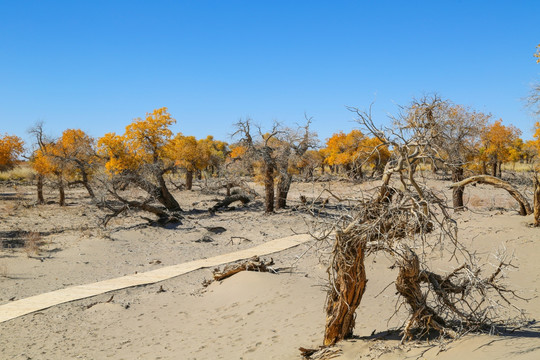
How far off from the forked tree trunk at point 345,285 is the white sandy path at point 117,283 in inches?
280

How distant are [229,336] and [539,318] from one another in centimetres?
528

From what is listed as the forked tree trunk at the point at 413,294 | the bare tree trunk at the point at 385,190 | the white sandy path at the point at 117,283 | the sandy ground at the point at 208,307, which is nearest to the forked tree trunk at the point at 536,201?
the sandy ground at the point at 208,307

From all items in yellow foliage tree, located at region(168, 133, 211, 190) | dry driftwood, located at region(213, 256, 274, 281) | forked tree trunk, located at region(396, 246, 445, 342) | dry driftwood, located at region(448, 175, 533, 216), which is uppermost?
yellow foliage tree, located at region(168, 133, 211, 190)

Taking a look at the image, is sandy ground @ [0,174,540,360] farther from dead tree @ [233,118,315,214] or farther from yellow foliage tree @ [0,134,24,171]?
yellow foliage tree @ [0,134,24,171]

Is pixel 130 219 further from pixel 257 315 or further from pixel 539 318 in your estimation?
pixel 539 318

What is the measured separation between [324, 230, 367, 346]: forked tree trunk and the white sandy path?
280 inches

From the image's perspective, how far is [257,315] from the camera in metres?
9.80

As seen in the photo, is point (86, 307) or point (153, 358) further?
point (86, 307)

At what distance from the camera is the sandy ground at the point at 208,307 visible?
709cm

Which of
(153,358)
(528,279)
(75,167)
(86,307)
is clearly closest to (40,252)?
(86,307)

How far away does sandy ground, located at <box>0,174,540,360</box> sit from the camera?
7090 millimetres

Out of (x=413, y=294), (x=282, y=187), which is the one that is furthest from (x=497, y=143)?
(x=413, y=294)

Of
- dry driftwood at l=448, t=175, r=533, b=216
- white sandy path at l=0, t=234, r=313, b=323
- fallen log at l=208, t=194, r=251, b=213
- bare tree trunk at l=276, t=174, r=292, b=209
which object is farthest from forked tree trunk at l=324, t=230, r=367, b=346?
fallen log at l=208, t=194, r=251, b=213

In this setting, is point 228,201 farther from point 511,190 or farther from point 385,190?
point 385,190
